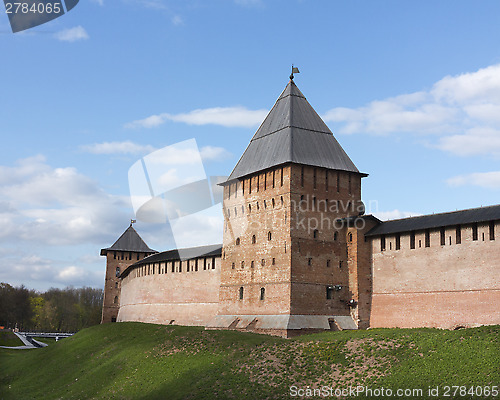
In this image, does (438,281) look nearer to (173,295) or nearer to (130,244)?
(173,295)

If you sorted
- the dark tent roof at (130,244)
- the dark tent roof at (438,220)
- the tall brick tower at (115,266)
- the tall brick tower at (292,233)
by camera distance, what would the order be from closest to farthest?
1. the dark tent roof at (438,220)
2. the tall brick tower at (292,233)
3. the tall brick tower at (115,266)
4. the dark tent roof at (130,244)

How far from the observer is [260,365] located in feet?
77.7

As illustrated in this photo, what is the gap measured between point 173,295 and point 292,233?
49.5 feet

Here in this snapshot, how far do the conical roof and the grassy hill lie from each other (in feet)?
31.5

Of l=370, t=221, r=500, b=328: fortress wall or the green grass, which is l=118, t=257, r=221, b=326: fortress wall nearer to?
l=370, t=221, r=500, b=328: fortress wall

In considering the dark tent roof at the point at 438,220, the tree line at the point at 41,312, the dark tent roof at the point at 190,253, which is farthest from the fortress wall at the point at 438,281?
the tree line at the point at 41,312

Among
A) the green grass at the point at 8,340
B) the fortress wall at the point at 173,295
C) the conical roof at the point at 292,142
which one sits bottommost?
the green grass at the point at 8,340

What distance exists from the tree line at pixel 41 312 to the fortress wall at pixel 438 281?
63.5m

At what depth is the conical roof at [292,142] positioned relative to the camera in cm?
3166

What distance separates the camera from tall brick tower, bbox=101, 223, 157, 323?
182 feet

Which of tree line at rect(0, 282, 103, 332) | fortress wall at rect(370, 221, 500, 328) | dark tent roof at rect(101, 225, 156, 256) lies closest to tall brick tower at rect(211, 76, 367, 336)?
fortress wall at rect(370, 221, 500, 328)

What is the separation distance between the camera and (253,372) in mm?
23250

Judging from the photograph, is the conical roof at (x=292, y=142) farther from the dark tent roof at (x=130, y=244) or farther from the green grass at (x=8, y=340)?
the green grass at (x=8, y=340)

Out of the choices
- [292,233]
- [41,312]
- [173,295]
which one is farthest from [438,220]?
[41,312]
